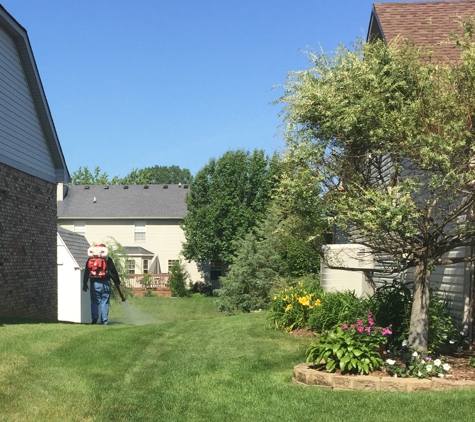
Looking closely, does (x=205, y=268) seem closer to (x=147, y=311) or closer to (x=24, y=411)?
(x=147, y=311)

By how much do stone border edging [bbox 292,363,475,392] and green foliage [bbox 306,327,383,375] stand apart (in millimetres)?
177

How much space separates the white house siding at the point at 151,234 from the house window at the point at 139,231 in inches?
8.8

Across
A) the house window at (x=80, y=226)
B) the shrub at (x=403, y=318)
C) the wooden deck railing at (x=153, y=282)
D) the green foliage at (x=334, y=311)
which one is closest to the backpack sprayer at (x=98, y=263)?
the green foliage at (x=334, y=311)

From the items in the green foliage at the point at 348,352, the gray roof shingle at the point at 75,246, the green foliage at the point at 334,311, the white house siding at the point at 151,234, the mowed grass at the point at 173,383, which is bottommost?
the mowed grass at the point at 173,383

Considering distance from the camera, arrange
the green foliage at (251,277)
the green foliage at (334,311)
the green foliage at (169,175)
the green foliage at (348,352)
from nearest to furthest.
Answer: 1. the green foliage at (348,352)
2. the green foliage at (334,311)
3. the green foliage at (251,277)
4. the green foliage at (169,175)

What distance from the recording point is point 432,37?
12930mm

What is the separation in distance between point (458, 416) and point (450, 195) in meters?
2.94

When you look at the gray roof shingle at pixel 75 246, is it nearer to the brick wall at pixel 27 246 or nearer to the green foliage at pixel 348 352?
the brick wall at pixel 27 246

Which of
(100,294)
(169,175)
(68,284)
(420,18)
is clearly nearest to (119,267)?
(68,284)

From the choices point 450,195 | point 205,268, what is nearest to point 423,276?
point 450,195

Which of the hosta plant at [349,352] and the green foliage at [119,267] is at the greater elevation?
the green foliage at [119,267]

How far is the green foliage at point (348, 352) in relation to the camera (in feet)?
26.4

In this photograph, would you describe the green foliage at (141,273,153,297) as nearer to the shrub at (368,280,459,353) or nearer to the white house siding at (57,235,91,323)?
the white house siding at (57,235,91,323)

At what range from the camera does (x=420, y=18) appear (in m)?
14.8
